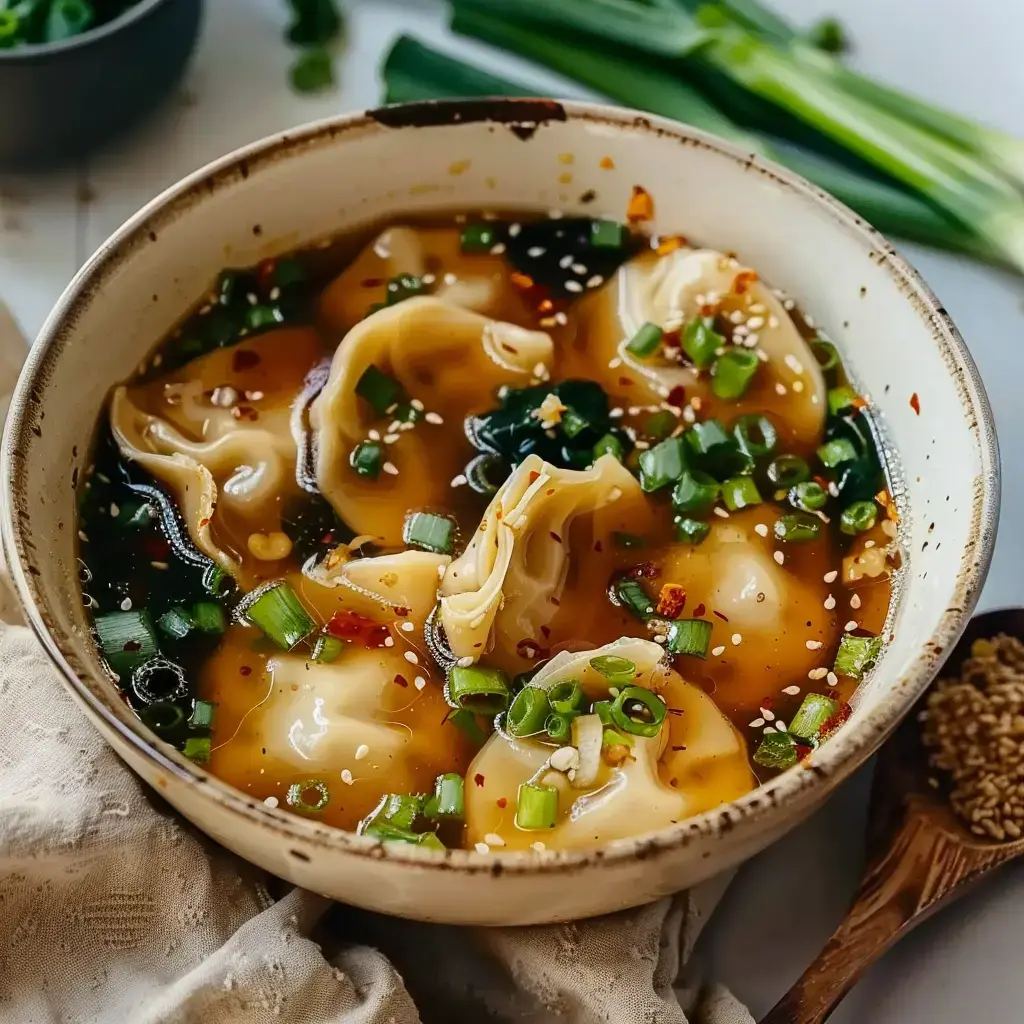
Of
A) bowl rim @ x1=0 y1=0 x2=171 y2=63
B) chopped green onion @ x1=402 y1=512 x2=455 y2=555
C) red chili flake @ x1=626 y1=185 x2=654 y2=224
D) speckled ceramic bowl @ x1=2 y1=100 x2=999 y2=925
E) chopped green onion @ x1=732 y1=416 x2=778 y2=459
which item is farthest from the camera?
bowl rim @ x1=0 y1=0 x2=171 y2=63

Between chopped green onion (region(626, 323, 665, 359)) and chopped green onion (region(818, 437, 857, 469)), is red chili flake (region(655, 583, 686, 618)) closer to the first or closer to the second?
chopped green onion (region(818, 437, 857, 469))

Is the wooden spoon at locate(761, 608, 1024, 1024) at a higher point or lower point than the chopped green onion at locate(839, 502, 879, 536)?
lower

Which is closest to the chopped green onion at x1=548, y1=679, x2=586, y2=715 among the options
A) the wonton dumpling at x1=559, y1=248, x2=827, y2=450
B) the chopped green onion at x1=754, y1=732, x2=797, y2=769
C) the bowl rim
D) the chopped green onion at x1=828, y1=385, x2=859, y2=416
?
the chopped green onion at x1=754, y1=732, x2=797, y2=769

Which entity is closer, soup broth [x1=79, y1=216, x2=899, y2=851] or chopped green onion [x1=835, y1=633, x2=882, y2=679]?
soup broth [x1=79, y1=216, x2=899, y2=851]

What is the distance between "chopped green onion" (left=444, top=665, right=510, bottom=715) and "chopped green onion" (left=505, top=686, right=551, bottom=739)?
44 millimetres

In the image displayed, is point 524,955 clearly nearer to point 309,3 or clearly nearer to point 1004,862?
point 1004,862

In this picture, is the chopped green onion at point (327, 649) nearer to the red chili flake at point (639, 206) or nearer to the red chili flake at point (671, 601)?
the red chili flake at point (671, 601)

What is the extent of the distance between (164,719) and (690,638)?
2.60 feet

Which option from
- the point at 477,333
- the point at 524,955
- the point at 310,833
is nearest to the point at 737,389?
the point at 477,333

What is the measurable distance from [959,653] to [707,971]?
689 mm

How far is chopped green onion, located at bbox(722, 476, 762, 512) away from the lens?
6.89 feet

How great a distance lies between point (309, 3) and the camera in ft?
9.93

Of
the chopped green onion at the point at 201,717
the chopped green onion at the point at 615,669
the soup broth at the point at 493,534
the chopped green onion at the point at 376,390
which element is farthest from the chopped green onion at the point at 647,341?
the chopped green onion at the point at 201,717

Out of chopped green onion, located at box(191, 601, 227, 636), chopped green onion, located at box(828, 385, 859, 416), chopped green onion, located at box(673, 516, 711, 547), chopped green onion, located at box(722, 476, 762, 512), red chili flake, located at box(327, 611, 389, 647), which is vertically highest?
chopped green onion, located at box(828, 385, 859, 416)
